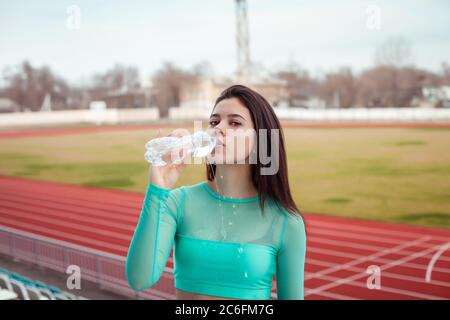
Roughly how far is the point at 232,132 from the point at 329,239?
6030mm

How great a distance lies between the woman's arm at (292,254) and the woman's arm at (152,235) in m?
0.16

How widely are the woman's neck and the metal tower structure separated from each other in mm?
9932

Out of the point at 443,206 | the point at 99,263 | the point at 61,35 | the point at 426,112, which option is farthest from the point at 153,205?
the point at 426,112

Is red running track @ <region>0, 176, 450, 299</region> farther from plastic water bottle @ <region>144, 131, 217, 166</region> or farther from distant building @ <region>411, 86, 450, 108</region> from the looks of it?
plastic water bottle @ <region>144, 131, 217, 166</region>

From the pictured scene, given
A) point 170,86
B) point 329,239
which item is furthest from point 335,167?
point 329,239

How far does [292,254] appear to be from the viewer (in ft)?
2.77

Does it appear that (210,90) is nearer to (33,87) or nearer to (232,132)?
(33,87)

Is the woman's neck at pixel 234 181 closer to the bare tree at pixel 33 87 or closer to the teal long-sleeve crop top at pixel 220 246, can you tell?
the teal long-sleeve crop top at pixel 220 246

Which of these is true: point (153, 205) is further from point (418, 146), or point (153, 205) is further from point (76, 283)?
point (418, 146)

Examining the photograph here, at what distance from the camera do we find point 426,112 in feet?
34.7

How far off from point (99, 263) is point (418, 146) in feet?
32.9

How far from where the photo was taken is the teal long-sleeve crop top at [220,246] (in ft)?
2.72

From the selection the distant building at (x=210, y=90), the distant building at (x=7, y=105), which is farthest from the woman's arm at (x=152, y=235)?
the distant building at (x=210, y=90)

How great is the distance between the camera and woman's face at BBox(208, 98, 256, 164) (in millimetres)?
873
